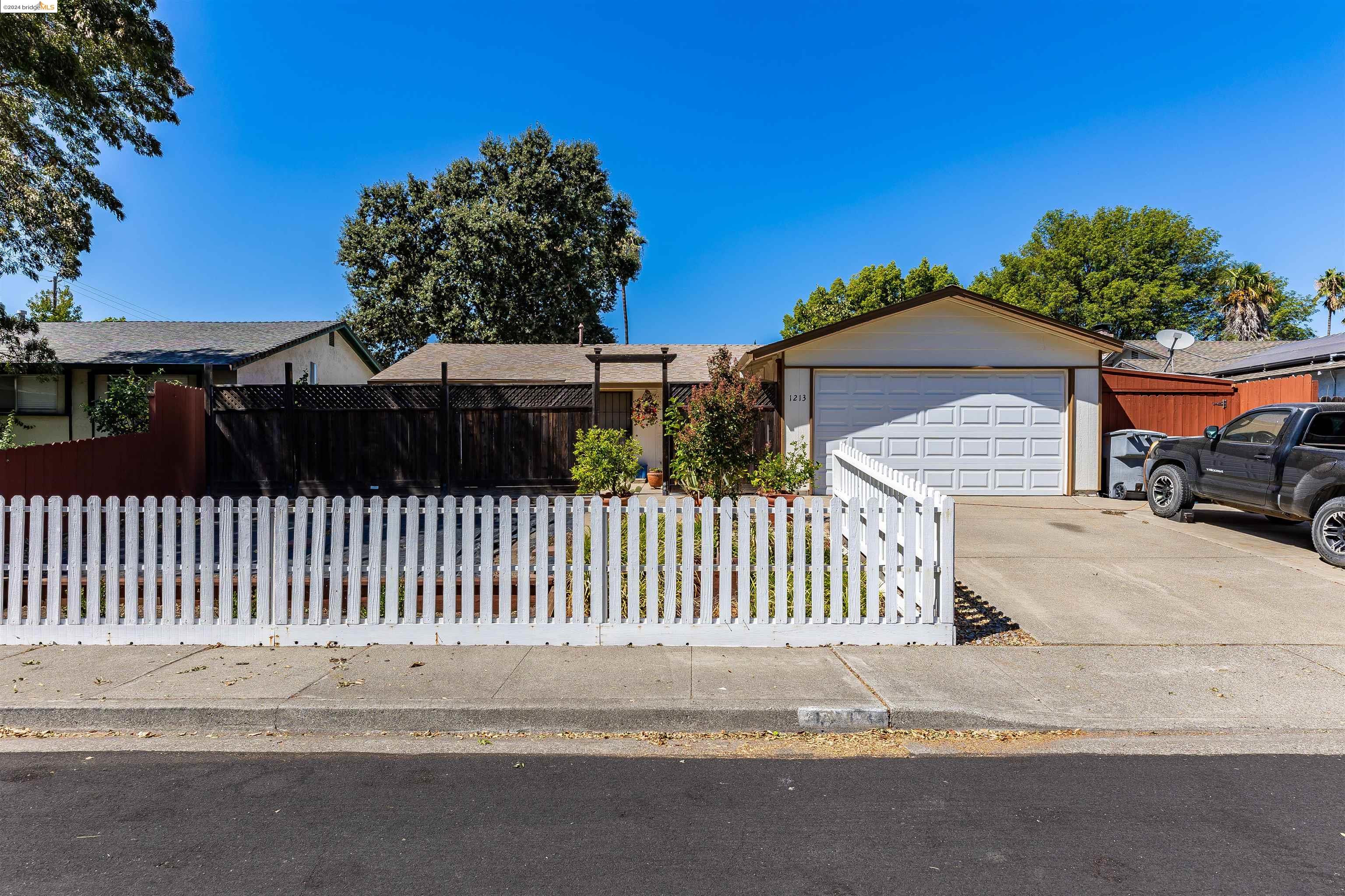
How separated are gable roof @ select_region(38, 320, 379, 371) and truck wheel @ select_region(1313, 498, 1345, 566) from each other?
66.8 feet

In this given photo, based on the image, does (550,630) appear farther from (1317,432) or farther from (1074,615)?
(1317,432)

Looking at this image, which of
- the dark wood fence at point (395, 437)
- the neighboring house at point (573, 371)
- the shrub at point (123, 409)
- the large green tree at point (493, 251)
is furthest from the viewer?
the large green tree at point (493, 251)

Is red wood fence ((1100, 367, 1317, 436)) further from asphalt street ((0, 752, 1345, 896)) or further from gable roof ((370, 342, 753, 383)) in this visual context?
asphalt street ((0, 752, 1345, 896))

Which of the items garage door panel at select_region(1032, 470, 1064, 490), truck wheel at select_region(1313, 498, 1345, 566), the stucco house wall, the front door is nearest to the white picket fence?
truck wheel at select_region(1313, 498, 1345, 566)

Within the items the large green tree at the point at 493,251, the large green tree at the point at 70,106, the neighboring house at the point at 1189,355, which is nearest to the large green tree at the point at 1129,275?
the neighboring house at the point at 1189,355

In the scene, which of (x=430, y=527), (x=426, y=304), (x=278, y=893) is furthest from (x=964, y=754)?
(x=426, y=304)

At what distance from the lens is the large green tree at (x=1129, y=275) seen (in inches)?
1646

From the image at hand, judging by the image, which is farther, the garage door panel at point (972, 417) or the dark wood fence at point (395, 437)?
the dark wood fence at point (395, 437)

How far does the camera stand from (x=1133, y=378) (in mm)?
14078

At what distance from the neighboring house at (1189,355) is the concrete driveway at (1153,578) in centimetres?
1276

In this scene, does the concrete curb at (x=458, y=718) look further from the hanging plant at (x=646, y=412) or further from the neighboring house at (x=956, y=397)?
the neighboring house at (x=956, y=397)

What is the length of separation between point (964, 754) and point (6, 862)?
4437 millimetres

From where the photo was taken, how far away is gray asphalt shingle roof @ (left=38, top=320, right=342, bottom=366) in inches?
690

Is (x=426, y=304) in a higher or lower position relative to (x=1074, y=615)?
higher
